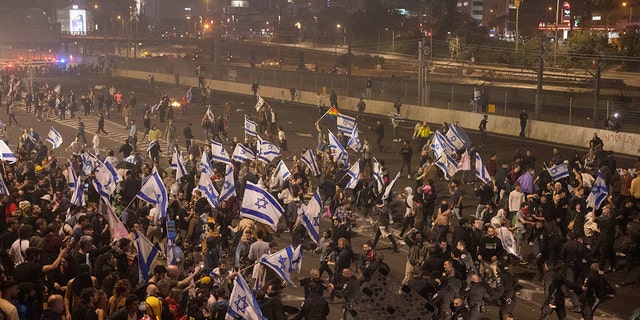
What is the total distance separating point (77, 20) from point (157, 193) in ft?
471

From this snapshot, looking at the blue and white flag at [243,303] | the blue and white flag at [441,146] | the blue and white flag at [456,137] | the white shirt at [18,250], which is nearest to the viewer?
the blue and white flag at [243,303]

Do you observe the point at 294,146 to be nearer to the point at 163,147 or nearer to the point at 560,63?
the point at 163,147

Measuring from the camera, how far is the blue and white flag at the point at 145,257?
519 inches

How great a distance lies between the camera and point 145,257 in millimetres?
13227

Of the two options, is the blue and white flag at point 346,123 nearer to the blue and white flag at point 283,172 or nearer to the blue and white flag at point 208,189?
the blue and white flag at point 283,172

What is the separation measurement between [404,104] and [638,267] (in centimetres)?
3188

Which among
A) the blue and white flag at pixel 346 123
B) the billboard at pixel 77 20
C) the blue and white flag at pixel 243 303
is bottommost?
the blue and white flag at pixel 243 303

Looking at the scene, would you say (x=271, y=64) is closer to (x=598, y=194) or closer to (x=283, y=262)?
(x=598, y=194)

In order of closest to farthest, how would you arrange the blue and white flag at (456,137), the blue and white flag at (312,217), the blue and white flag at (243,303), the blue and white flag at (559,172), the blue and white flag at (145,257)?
the blue and white flag at (243,303), the blue and white flag at (145,257), the blue and white flag at (312,217), the blue and white flag at (559,172), the blue and white flag at (456,137)

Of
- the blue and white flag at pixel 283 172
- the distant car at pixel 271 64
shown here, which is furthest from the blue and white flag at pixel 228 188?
the distant car at pixel 271 64

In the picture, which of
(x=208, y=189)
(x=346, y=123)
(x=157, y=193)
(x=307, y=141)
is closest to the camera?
(x=157, y=193)

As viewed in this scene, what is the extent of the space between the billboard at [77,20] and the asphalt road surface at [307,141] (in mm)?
75451

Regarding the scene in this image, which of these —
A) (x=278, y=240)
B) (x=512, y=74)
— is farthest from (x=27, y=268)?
(x=512, y=74)

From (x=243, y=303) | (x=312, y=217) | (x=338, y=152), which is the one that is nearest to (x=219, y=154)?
(x=338, y=152)
